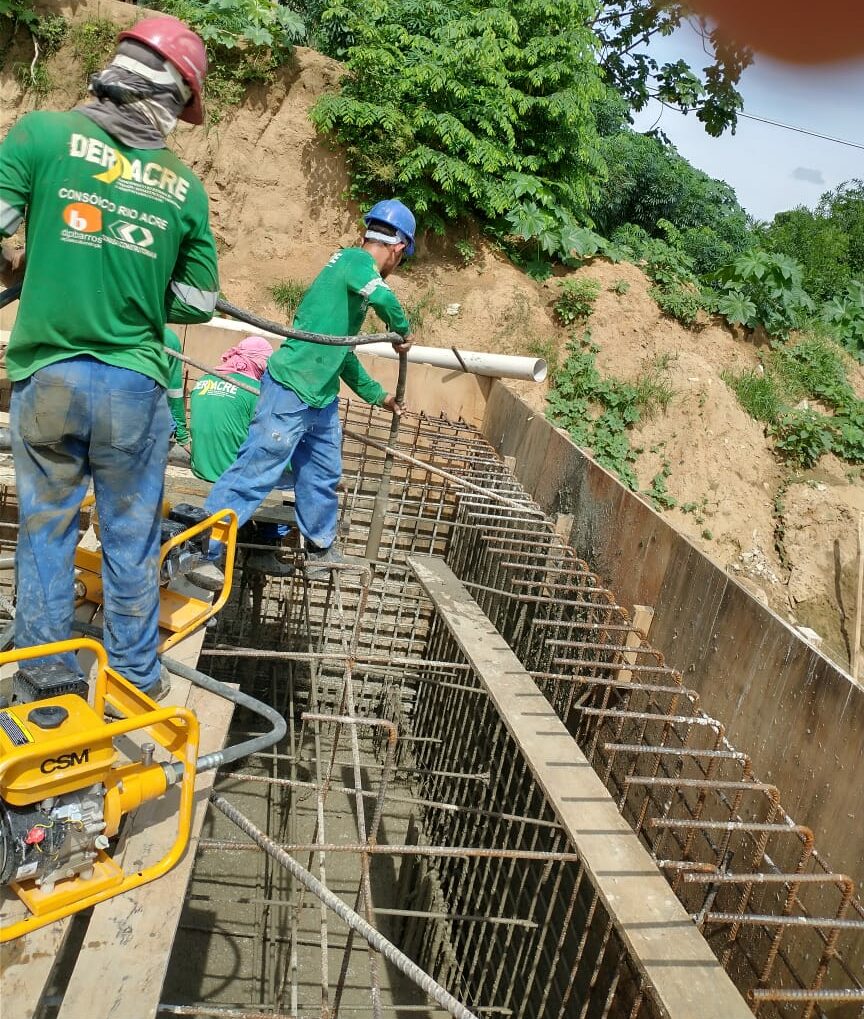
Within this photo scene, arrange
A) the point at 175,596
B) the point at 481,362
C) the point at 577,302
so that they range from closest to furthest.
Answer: the point at 175,596 < the point at 481,362 < the point at 577,302

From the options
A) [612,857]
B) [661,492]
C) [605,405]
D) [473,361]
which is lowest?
[612,857]

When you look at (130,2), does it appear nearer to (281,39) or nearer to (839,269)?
(281,39)

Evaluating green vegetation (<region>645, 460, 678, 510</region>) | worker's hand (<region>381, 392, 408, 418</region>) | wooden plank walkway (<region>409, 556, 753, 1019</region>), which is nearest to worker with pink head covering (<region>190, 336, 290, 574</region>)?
worker's hand (<region>381, 392, 408, 418</region>)

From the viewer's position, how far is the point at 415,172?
442 inches

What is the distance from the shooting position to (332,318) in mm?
4555

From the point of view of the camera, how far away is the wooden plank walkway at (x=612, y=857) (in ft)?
7.86

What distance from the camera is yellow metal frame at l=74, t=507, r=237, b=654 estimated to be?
324 cm

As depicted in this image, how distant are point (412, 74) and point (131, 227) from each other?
31.9 feet

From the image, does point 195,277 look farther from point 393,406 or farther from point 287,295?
point 287,295

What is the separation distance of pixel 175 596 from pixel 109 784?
52.9 inches

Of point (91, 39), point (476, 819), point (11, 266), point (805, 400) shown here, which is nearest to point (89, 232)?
point (11, 266)

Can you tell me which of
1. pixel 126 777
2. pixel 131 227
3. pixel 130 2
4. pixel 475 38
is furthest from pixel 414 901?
pixel 130 2

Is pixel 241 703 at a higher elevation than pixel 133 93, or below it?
below

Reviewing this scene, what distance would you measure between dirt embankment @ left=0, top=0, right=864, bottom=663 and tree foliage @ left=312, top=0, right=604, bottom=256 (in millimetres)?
614
